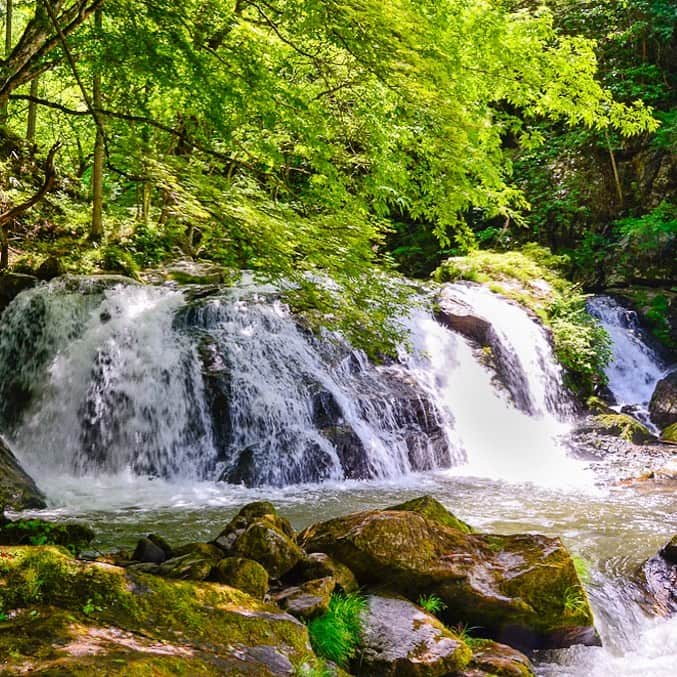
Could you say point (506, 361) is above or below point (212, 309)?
below

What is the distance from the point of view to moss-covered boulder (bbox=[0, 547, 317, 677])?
87.7 inches

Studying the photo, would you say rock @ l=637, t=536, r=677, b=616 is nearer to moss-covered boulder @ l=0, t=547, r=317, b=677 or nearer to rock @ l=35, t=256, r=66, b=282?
moss-covered boulder @ l=0, t=547, r=317, b=677

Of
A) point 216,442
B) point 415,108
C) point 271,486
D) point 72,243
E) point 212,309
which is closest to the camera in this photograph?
point 415,108

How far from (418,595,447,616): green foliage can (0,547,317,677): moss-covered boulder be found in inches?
42.6

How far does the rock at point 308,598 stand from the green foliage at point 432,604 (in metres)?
0.63

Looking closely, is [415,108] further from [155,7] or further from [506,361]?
[506,361]

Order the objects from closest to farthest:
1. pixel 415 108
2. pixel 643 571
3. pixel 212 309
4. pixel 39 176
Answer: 1. pixel 415 108
2. pixel 643 571
3. pixel 212 309
4. pixel 39 176

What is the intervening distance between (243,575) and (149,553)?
3.11 ft

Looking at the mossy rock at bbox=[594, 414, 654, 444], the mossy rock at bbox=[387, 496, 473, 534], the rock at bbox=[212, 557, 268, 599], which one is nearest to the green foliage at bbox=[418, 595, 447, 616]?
the mossy rock at bbox=[387, 496, 473, 534]

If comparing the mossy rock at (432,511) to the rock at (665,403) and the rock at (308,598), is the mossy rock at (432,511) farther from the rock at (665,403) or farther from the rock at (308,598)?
the rock at (665,403)

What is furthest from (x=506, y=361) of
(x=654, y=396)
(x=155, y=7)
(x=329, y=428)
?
(x=155, y=7)

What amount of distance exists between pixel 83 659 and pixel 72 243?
11972 millimetres

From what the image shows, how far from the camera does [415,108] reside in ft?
14.7

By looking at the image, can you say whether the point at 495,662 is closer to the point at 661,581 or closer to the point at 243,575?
the point at 243,575
